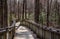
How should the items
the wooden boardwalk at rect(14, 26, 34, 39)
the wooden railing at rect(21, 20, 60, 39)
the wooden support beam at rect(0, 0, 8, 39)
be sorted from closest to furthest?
the wooden railing at rect(21, 20, 60, 39) < the wooden boardwalk at rect(14, 26, 34, 39) < the wooden support beam at rect(0, 0, 8, 39)

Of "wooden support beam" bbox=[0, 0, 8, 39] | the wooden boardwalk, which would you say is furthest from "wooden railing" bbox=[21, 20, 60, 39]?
"wooden support beam" bbox=[0, 0, 8, 39]

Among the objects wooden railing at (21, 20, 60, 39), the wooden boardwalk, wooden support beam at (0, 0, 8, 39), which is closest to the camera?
wooden railing at (21, 20, 60, 39)

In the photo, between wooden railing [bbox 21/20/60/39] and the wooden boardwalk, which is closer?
wooden railing [bbox 21/20/60/39]

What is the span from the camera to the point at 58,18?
50.4 ft

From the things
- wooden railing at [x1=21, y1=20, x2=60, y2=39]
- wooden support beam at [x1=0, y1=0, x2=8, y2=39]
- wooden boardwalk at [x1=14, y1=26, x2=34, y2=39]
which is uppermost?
wooden support beam at [x1=0, y1=0, x2=8, y2=39]

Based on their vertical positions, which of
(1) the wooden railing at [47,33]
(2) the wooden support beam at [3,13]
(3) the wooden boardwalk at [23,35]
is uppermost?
(2) the wooden support beam at [3,13]

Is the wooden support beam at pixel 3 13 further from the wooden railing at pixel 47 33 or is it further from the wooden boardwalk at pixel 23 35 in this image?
the wooden railing at pixel 47 33

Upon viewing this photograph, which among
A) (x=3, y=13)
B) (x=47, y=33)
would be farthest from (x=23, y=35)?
(x=47, y=33)

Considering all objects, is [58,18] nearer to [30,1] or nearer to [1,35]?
[1,35]

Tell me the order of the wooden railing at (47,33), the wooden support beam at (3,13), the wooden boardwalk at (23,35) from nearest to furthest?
the wooden railing at (47,33), the wooden boardwalk at (23,35), the wooden support beam at (3,13)

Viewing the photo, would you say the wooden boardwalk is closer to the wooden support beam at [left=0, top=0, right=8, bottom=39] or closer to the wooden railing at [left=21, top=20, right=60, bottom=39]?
the wooden railing at [left=21, top=20, right=60, bottom=39]

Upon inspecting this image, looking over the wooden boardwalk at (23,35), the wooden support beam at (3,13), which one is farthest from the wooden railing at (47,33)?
the wooden support beam at (3,13)

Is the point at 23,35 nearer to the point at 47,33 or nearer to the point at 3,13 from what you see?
the point at 3,13

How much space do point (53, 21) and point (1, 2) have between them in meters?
6.85
